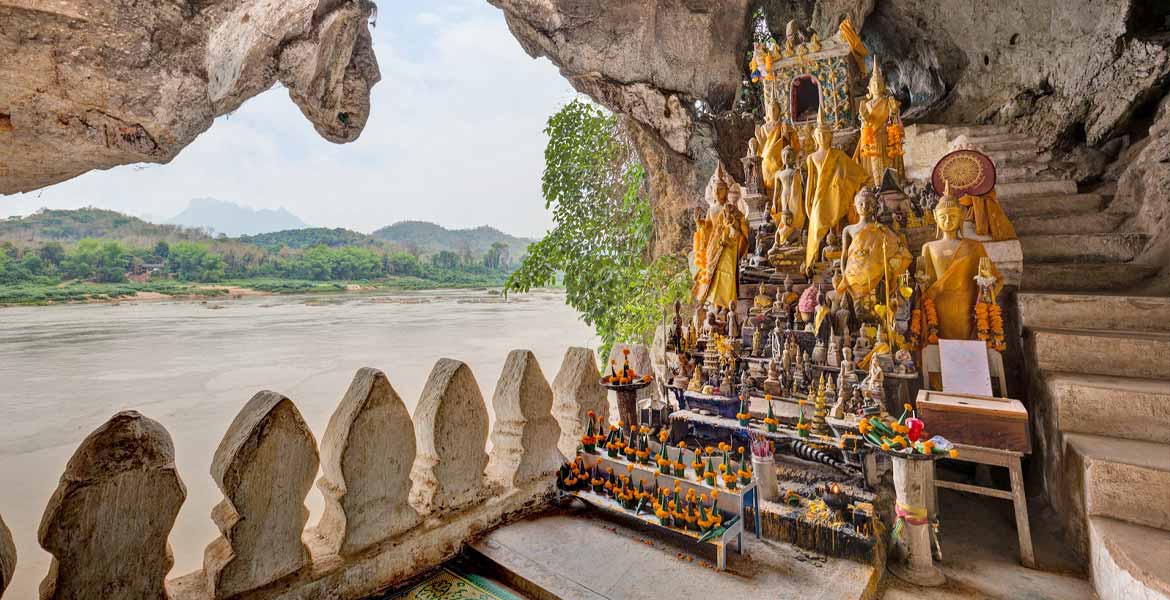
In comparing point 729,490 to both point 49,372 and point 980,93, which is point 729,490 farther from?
point 980,93

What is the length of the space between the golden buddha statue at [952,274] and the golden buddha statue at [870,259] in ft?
0.69

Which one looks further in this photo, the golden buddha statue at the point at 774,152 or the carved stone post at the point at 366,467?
the golden buddha statue at the point at 774,152

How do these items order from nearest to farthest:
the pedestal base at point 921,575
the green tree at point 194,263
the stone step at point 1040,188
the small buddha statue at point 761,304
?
the pedestal base at point 921,575
the small buddha statue at point 761,304
the green tree at point 194,263
the stone step at point 1040,188

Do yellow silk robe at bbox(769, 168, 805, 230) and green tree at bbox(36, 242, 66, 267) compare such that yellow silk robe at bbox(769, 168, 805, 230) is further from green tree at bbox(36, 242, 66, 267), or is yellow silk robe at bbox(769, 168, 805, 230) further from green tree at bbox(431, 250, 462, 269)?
green tree at bbox(36, 242, 66, 267)

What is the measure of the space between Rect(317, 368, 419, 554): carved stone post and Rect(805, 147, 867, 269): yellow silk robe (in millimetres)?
3429

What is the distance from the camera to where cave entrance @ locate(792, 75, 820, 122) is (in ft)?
21.9

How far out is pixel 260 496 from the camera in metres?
1.46

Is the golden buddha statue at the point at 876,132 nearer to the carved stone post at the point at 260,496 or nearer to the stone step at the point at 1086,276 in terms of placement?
the stone step at the point at 1086,276

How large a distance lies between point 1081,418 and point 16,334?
8.22 metres

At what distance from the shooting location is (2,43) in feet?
16.3

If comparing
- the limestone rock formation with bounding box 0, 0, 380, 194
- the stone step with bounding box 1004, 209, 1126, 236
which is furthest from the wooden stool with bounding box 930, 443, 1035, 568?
the limestone rock formation with bounding box 0, 0, 380, 194

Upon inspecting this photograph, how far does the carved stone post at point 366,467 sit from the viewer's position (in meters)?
1.66

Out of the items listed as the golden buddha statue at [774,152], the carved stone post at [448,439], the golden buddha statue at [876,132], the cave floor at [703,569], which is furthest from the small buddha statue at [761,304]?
the carved stone post at [448,439]

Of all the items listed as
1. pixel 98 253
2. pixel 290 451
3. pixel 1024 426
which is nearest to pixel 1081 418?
pixel 1024 426
